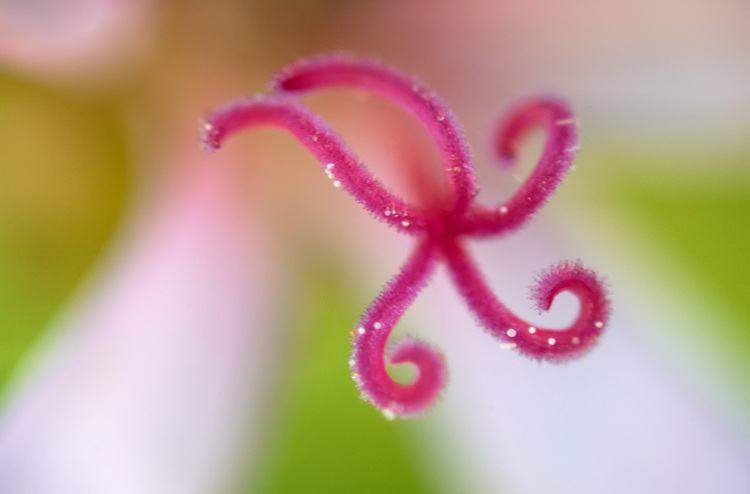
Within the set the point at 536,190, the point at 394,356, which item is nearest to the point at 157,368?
A: the point at 394,356

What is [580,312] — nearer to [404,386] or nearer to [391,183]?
[404,386]

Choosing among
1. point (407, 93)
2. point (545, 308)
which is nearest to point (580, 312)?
point (545, 308)

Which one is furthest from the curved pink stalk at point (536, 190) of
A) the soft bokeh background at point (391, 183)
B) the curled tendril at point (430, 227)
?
the soft bokeh background at point (391, 183)

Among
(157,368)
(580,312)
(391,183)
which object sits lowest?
(157,368)

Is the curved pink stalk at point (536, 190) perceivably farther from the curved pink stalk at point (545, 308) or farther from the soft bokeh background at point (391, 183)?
the soft bokeh background at point (391, 183)

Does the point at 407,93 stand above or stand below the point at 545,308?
above

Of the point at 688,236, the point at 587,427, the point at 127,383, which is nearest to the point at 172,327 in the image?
the point at 127,383

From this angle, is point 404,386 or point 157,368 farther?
point 157,368

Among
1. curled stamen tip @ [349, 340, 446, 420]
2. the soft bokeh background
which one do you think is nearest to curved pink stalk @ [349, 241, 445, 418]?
curled stamen tip @ [349, 340, 446, 420]

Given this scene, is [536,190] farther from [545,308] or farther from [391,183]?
[391,183]

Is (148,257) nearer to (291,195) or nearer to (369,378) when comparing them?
(291,195)
